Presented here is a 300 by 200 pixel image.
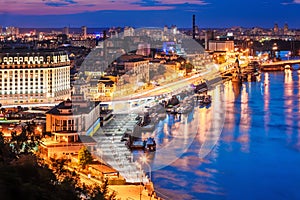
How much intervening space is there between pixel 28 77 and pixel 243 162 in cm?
398

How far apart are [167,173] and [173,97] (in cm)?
460

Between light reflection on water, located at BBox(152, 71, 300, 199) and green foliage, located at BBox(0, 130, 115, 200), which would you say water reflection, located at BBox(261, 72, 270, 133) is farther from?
green foliage, located at BBox(0, 130, 115, 200)

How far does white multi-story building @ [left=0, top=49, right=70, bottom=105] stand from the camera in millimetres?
7738

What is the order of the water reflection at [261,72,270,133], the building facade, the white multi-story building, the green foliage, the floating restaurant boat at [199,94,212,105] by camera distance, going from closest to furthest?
the green foliage → the building facade → the water reflection at [261,72,270,133] → the white multi-story building → the floating restaurant boat at [199,94,212,105]

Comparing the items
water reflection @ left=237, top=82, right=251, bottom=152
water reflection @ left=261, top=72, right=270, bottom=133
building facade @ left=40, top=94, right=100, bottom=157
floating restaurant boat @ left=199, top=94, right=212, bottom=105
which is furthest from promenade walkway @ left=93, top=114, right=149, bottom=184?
floating restaurant boat @ left=199, top=94, right=212, bottom=105

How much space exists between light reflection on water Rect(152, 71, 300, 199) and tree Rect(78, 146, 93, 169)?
503 millimetres

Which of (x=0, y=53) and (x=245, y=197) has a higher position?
(x=0, y=53)

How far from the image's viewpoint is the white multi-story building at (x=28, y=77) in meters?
7.74

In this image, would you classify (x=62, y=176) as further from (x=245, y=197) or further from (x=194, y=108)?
(x=194, y=108)

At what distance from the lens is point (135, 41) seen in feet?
48.7

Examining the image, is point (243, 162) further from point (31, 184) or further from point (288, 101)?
point (288, 101)

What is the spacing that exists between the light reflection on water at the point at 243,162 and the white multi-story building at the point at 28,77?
6.72 feet

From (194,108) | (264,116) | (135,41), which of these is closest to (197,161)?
(264,116)

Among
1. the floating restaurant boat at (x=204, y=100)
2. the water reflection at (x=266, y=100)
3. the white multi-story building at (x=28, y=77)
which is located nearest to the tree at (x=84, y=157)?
the water reflection at (x=266, y=100)
